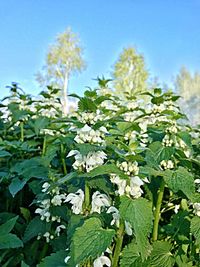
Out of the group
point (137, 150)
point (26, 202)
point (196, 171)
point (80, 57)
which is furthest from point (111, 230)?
point (80, 57)

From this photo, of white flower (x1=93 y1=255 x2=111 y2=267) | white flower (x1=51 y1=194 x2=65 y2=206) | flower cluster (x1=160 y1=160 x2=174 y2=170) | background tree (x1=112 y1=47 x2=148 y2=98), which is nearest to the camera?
white flower (x1=93 y1=255 x2=111 y2=267)

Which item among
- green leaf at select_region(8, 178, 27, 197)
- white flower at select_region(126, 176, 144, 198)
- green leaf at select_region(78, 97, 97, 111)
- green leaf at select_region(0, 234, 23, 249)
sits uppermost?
green leaf at select_region(78, 97, 97, 111)

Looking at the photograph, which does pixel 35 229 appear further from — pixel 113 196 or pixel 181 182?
pixel 181 182

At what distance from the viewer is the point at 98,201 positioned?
3.43 feet

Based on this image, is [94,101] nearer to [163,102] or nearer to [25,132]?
[163,102]

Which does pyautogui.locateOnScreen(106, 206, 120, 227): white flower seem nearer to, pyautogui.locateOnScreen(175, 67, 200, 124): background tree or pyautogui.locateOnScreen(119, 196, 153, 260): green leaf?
pyautogui.locateOnScreen(119, 196, 153, 260): green leaf

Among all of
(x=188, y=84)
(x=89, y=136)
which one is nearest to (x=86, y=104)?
(x=89, y=136)

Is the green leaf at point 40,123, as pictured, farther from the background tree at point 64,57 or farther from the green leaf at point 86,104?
the background tree at point 64,57

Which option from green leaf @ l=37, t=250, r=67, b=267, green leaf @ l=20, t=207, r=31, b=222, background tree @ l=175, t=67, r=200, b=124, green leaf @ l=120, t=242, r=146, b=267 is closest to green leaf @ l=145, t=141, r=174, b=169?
green leaf @ l=120, t=242, r=146, b=267

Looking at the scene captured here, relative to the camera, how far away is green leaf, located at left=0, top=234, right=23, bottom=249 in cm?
127

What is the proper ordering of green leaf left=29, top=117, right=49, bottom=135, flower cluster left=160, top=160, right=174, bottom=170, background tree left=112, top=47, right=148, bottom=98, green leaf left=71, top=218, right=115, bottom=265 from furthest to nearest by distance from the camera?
background tree left=112, top=47, right=148, bottom=98, green leaf left=29, top=117, right=49, bottom=135, flower cluster left=160, top=160, right=174, bottom=170, green leaf left=71, top=218, right=115, bottom=265

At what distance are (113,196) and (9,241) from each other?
388 millimetres

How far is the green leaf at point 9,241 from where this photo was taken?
1.27 meters

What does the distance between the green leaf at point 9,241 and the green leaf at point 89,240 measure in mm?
382
